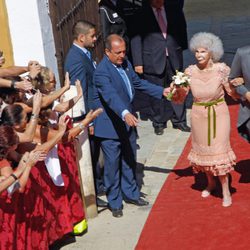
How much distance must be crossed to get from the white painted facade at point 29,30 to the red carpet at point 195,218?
2.05 meters

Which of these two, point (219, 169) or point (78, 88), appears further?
point (219, 169)

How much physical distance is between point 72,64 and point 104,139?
863 millimetres

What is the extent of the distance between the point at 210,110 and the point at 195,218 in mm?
1125

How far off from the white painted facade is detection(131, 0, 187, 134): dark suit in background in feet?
6.86

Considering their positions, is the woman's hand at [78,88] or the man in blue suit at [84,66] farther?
the man in blue suit at [84,66]

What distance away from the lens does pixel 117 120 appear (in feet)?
26.2

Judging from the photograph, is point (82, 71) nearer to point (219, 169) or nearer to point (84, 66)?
point (84, 66)

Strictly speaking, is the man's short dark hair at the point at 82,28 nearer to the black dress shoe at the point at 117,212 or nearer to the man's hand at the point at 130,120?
the man's hand at the point at 130,120

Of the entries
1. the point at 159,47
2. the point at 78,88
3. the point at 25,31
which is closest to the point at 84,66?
the point at 78,88

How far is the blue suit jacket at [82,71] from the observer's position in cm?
812

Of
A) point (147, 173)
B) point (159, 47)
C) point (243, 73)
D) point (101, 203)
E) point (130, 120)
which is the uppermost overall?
point (243, 73)

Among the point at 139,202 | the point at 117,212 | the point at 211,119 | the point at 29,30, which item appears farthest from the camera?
the point at 29,30

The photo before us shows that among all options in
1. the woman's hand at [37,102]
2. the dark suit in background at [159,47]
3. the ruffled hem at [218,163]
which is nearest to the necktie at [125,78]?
the ruffled hem at [218,163]

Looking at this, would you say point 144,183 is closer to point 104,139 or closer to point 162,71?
point 104,139
